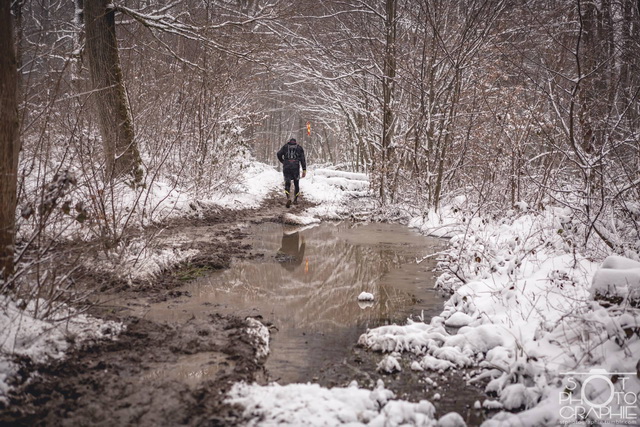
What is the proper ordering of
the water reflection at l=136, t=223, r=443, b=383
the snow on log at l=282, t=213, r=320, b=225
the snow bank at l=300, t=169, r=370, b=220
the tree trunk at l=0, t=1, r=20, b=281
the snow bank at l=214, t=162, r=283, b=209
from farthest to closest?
1. the snow bank at l=300, t=169, r=370, b=220
2. the snow bank at l=214, t=162, r=283, b=209
3. the snow on log at l=282, t=213, r=320, b=225
4. the water reflection at l=136, t=223, r=443, b=383
5. the tree trunk at l=0, t=1, r=20, b=281

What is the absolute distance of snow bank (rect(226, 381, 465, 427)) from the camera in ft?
7.99

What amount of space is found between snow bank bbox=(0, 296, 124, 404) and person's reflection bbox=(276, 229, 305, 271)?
3378 millimetres

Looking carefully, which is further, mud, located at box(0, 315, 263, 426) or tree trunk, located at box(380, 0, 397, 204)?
tree trunk, located at box(380, 0, 397, 204)

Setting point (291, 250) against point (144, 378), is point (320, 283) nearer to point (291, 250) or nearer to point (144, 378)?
point (291, 250)

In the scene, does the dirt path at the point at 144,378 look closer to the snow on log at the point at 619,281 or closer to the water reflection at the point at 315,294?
the water reflection at the point at 315,294

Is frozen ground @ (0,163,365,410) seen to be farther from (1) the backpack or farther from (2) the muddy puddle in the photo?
(1) the backpack

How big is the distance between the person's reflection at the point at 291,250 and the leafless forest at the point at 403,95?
7.14 feet

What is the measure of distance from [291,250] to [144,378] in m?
4.76

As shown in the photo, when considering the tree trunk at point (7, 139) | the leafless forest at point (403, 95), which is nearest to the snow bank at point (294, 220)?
Result: the leafless forest at point (403, 95)

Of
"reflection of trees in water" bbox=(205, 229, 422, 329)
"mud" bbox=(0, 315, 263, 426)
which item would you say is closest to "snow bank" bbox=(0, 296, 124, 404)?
"mud" bbox=(0, 315, 263, 426)

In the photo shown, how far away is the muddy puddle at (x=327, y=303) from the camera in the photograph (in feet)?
10.1

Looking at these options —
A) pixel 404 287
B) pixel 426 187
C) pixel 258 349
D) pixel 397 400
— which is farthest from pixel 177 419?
pixel 426 187

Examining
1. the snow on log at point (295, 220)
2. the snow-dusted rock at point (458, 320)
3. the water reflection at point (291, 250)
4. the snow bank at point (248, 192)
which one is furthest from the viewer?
the snow bank at point (248, 192)

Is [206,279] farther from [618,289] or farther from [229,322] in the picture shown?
[618,289]
